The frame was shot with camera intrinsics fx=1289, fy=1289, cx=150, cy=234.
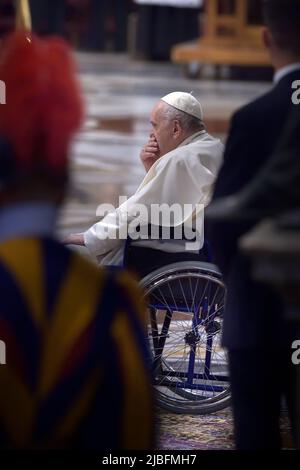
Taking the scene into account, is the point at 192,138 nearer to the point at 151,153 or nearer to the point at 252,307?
the point at 151,153

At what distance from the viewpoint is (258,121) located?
349 centimetres

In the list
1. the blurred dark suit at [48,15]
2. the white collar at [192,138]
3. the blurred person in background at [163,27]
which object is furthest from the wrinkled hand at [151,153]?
the blurred dark suit at [48,15]

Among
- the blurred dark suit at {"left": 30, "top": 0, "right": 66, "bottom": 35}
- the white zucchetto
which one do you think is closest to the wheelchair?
the white zucchetto

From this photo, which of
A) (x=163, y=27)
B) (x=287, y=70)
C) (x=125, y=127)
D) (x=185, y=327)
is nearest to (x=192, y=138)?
(x=185, y=327)

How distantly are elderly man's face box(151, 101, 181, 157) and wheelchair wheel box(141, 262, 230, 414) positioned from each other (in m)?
0.62

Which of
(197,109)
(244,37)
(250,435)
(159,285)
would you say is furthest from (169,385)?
(244,37)

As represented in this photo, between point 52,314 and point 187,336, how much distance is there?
10.6 ft

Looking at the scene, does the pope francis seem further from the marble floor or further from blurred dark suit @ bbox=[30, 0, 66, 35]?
blurred dark suit @ bbox=[30, 0, 66, 35]

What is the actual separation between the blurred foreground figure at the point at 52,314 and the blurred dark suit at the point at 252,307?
956mm

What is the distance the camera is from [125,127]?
15633 mm

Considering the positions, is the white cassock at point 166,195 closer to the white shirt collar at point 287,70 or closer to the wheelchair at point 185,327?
the wheelchair at point 185,327

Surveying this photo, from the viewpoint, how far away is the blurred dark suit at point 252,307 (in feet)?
11.2

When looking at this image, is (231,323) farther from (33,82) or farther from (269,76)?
(269,76)

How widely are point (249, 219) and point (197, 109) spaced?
2595 mm
